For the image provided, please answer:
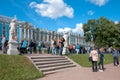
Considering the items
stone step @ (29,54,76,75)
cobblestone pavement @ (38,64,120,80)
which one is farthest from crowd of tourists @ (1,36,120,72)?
stone step @ (29,54,76,75)

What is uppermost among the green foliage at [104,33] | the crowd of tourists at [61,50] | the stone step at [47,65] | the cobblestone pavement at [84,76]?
the green foliage at [104,33]

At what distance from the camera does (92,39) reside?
229ft

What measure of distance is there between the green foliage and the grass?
156 ft

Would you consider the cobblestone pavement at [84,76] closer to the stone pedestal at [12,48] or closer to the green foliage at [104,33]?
the stone pedestal at [12,48]

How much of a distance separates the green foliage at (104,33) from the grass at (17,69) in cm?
Result: 4756

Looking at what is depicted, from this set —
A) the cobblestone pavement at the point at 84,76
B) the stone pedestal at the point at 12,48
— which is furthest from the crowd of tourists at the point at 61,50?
the stone pedestal at the point at 12,48

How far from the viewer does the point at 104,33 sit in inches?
2485

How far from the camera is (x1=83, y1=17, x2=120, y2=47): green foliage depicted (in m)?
62.6

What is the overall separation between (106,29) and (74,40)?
24007 mm

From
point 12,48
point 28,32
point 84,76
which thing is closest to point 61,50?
point 12,48

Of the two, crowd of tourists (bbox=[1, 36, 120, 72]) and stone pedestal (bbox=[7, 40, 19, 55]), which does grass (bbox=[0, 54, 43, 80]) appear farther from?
crowd of tourists (bbox=[1, 36, 120, 72])

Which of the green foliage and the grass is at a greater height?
the green foliage

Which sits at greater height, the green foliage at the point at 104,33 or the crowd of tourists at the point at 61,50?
the green foliage at the point at 104,33

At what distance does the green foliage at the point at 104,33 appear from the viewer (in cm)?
6259
